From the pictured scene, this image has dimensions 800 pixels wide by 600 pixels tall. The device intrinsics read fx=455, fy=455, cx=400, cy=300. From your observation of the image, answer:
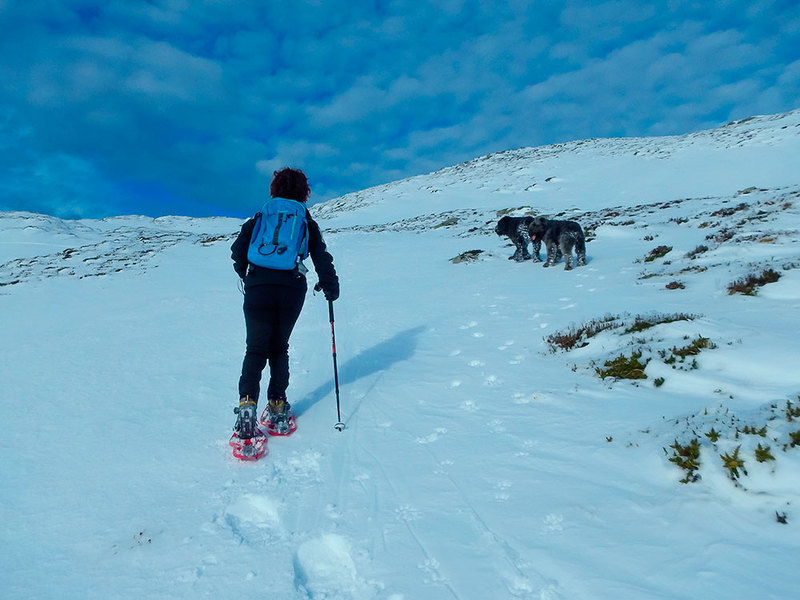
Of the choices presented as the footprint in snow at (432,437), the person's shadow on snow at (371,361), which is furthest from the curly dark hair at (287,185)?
the footprint in snow at (432,437)

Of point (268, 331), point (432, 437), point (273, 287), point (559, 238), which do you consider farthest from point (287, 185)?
point (559, 238)

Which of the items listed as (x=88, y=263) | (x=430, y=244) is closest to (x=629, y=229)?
(x=430, y=244)

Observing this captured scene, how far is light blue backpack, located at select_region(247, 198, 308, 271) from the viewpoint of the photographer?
14.5 feet

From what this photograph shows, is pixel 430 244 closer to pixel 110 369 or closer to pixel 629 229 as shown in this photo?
pixel 629 229

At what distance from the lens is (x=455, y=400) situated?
4.91 m

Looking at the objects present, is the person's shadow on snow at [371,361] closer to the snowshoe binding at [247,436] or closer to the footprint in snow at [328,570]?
the snowshoe binding at [247,436]

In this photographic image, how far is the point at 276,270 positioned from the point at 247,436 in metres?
1.57

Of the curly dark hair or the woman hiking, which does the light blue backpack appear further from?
the curly dark hair

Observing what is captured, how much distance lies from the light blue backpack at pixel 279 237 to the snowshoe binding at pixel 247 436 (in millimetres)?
1346

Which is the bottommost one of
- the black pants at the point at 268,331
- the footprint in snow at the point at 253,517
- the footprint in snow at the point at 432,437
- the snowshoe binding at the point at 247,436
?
the footprint in snow at the point at 253,517

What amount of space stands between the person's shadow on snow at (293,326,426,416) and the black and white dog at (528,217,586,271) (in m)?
5.63

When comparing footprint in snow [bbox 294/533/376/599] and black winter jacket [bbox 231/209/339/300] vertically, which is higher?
black winter jacket [bbox 231/209/339/300]

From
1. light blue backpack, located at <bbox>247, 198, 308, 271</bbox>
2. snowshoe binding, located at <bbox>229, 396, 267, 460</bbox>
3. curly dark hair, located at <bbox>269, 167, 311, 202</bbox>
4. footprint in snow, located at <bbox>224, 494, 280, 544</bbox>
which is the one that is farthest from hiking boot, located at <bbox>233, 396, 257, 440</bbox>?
curly dark hair, located at <bbox>269, 167, 311, 202</bbox>

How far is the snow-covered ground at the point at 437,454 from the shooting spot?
251 centimetres
